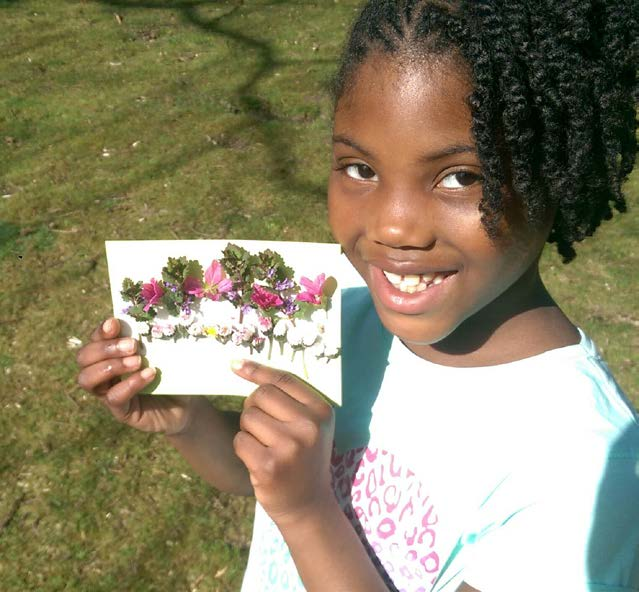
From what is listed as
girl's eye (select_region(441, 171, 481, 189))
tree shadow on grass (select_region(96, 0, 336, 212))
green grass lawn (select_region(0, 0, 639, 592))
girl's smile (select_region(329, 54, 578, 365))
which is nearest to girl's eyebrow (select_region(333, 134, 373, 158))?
girl's smile (select_region(329, 54, 578, 365))

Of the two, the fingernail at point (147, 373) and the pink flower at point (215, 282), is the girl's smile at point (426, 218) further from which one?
the fingernail at point (147, 373)

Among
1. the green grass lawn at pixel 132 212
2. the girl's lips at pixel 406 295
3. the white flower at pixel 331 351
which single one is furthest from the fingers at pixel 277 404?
the green grass lawn at pixel 132 212

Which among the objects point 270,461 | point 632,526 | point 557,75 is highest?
point 557,75

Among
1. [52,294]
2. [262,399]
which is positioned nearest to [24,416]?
[52,294]

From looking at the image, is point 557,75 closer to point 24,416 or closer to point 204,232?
point 24,416

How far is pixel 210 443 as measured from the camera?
1.53m

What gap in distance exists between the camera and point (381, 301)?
47.7 inches

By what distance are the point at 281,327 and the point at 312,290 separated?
0.09m

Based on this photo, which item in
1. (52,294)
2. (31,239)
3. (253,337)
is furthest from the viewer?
(31,239)

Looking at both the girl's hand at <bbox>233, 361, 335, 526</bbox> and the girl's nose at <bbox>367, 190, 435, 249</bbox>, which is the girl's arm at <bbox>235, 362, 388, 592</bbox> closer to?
the girl's hand at <bbox>233, 361, 335, 526</bbox>

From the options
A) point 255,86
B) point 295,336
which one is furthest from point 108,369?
point 255,86

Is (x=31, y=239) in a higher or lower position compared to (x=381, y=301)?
lower

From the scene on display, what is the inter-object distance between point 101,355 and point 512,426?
73 centimetres

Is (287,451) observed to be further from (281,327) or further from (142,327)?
(142,327)
